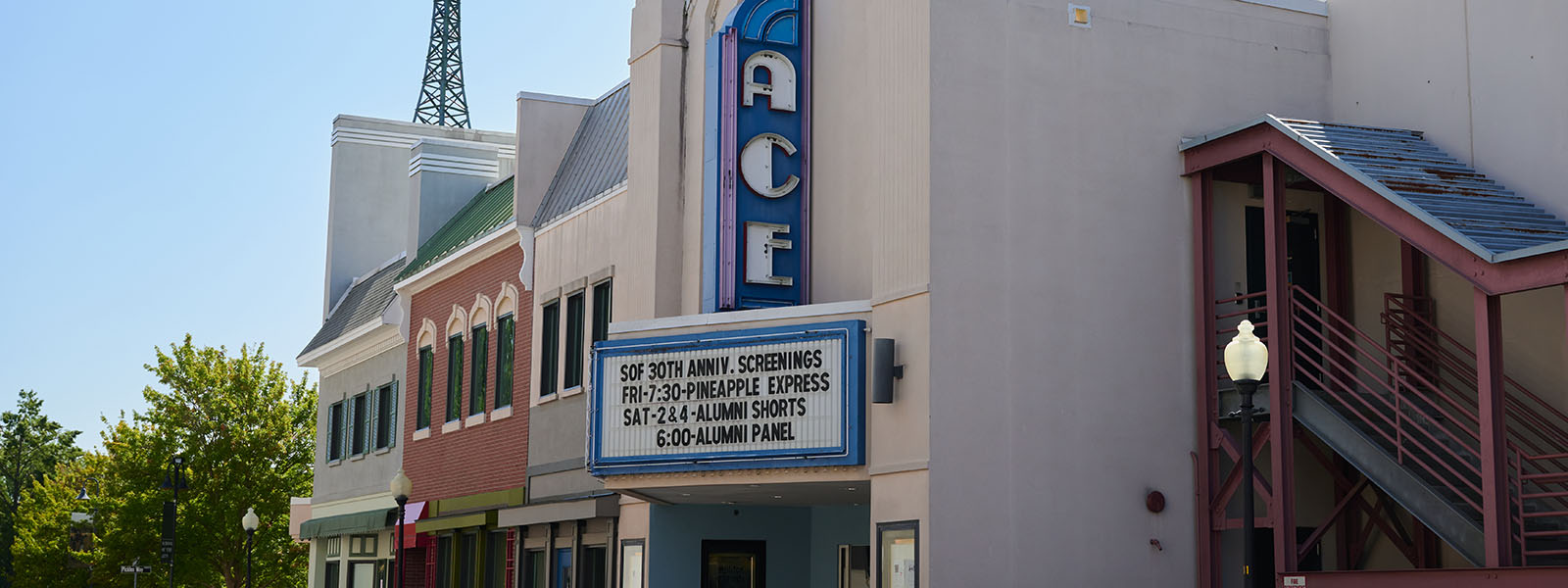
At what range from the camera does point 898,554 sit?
17.8 metres

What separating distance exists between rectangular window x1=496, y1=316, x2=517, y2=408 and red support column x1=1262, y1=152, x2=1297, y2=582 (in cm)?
1486

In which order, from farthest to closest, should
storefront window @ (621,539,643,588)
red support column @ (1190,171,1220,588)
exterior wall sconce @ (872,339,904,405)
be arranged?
storefront window @ (621,539,643,588), red support column @ (1190,171,1220,588), exterior wall sconce @ (872,339,904,405)

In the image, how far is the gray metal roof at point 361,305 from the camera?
122 ft

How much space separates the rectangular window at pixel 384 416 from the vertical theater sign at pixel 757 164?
16.5 metres

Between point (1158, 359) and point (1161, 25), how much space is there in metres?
3.75

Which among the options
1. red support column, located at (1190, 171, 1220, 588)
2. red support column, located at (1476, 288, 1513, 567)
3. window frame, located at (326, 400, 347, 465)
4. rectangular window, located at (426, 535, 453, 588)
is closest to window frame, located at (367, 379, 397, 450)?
window frame, located at (326, 400, 347, 465)

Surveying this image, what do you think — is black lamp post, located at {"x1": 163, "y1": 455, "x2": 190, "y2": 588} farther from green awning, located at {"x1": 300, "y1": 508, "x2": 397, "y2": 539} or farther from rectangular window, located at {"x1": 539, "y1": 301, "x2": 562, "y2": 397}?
rectangular window, located at {"x1": 539, "y1": 301, "x2": 562, "y2": 397}

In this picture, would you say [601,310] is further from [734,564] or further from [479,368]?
[479,368]

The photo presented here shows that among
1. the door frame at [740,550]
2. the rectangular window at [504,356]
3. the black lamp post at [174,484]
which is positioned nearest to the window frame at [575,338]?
the rectangular window at [504,356]

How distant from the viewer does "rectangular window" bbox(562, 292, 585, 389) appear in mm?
25844

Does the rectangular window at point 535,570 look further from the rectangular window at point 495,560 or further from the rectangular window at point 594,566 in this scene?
the rectangular window at point 594,566

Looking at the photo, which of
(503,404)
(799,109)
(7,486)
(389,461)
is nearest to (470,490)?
(503,404)

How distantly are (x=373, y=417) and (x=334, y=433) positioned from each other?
4.00 m

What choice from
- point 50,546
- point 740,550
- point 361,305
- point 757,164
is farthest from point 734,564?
point 50,546
